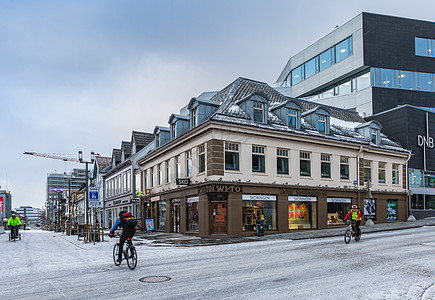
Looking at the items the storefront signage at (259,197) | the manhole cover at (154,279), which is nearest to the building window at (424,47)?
the storefront signage at (259,197)

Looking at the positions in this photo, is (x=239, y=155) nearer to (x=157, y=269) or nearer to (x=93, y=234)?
(x=93, y=234)

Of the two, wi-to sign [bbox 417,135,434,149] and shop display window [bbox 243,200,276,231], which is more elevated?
wi-to sign [bbox 417,135,434,149]

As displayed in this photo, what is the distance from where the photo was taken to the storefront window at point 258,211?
77.3 feet

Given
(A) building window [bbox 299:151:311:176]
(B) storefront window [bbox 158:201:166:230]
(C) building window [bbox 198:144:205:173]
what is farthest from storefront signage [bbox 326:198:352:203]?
(B) storefront window [bbox 158:201:166:230]

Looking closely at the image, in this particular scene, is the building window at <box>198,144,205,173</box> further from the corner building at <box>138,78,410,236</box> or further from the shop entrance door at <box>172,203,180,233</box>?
the shop entrance door at <box>172,203,180,233</box>

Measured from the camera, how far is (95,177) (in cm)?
5875

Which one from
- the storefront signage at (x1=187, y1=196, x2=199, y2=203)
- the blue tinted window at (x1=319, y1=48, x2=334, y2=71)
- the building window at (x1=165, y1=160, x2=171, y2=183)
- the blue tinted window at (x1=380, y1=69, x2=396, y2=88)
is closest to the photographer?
the storefront signage at (x1=187, y1=196, x2=199, y2=203)

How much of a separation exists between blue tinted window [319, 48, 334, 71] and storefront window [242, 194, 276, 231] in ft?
115

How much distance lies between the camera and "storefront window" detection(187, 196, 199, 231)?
81.3 ft

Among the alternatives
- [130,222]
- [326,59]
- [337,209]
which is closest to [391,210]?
[337,209]

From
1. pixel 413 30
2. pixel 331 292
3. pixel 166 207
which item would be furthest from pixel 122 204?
pixel 413 30

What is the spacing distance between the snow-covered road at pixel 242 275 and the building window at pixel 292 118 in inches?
529

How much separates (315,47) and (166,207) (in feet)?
125

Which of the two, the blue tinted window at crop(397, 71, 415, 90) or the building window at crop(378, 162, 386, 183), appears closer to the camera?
the building window at crop(378, 162, 386, 183)
